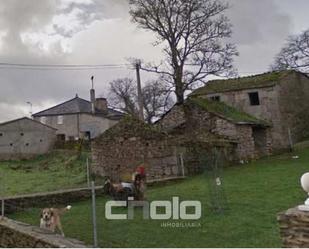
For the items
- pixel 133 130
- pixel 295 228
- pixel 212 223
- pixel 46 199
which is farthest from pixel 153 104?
pixel 295 228

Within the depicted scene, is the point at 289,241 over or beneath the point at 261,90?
beneath

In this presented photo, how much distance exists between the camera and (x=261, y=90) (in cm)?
3097

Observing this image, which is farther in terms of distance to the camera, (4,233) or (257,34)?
(257,34)

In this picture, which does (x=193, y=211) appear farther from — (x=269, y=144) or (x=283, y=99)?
(x=283, y=99)

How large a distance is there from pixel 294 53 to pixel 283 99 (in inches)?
300

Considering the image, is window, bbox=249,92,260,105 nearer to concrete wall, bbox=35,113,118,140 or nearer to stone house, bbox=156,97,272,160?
stone house, bbox=156,97,272,160

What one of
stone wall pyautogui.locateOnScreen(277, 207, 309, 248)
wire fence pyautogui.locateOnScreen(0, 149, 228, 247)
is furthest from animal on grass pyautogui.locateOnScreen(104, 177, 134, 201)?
stone wall pyautogui.locateOnScreen(277, 207, 309, 248)

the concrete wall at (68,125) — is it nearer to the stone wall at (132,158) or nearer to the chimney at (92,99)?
the chimney at (92,99)

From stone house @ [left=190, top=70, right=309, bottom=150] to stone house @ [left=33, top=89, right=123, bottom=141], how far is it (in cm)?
1910

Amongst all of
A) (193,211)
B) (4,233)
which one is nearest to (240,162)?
(193,211)

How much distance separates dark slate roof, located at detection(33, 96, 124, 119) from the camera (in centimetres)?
5075

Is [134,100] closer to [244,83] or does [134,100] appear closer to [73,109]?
[73,109]

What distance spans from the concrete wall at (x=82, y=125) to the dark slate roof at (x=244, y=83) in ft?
61.2

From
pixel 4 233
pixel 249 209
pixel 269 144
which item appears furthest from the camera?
pixel 269 144
